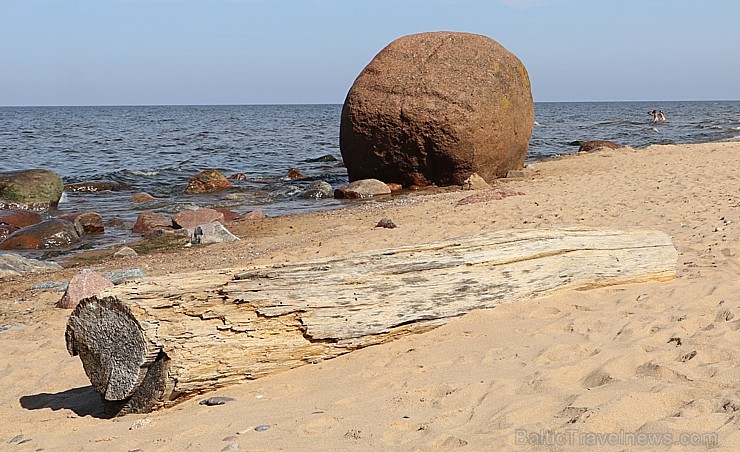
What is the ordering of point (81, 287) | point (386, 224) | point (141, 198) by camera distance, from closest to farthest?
point (81, 287) → point (386, 224) → point (141, 198)

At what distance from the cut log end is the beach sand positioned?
15 cm

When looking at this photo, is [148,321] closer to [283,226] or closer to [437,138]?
[283,226]

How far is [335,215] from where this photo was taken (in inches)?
473

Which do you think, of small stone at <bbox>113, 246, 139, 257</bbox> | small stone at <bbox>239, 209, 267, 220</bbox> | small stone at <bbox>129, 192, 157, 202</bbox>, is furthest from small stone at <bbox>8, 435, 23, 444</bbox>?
small stone at <bbox>129, 192, 157, 202</bbox>

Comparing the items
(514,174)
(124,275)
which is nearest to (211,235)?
(124,275)

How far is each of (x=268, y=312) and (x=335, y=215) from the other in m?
7.89

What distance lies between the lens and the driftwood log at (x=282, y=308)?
3930 mm

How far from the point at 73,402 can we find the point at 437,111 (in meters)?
9.95

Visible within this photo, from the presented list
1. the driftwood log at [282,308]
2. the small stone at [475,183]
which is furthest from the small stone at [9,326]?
the small stone at [475,183]

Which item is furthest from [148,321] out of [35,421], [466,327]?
[466,327]

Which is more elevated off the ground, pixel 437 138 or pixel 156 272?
pixel 437 138

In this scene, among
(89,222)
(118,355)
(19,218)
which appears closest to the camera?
(118,355)

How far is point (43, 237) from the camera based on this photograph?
10969 mm

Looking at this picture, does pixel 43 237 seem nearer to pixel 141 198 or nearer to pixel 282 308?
pixel 141 198
